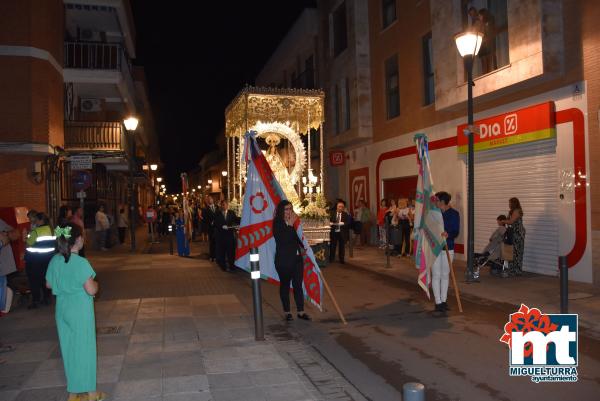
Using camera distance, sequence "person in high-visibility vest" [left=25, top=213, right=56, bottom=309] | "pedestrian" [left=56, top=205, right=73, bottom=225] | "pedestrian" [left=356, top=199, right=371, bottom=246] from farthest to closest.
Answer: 1. "pedestrian" [left=356, top=199, right=371, bottom=246]
2. "pedestrian" [left=56, top=205, right=73, bottom=225]
3. "person in high-visibility vest" [left=25, top=213, right=56, bottom=309]

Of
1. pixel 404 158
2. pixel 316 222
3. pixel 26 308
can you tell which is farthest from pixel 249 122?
pixel 26 308

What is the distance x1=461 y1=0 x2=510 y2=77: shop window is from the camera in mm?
12980

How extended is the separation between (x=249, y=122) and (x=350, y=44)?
7202mm

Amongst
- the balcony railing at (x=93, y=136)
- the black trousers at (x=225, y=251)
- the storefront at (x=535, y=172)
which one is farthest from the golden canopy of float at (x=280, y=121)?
the balcony railing at (x=93, y=136)

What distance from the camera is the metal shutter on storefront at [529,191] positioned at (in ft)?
38.6

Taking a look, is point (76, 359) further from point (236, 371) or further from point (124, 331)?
point (124, 331)

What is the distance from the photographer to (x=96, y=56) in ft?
66.9

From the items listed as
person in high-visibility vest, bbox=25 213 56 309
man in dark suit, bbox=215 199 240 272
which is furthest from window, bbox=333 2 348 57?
person in high-visibility vest, bbox=25 213 56 309

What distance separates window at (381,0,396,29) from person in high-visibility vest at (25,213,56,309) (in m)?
13.6

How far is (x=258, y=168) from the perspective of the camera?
8828 millimetres

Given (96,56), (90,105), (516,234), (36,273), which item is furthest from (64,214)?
(90,105)

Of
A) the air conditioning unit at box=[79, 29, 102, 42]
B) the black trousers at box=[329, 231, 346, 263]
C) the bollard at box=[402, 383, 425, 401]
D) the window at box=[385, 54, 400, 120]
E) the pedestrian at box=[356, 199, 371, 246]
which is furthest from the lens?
the air conditioning unit at box=[79, 29, 102, 42]

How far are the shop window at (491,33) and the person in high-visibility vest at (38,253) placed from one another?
10.1m

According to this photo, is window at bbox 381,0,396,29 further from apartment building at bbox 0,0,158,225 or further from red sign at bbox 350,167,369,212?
apartment building at bbox 0,0,158,225
